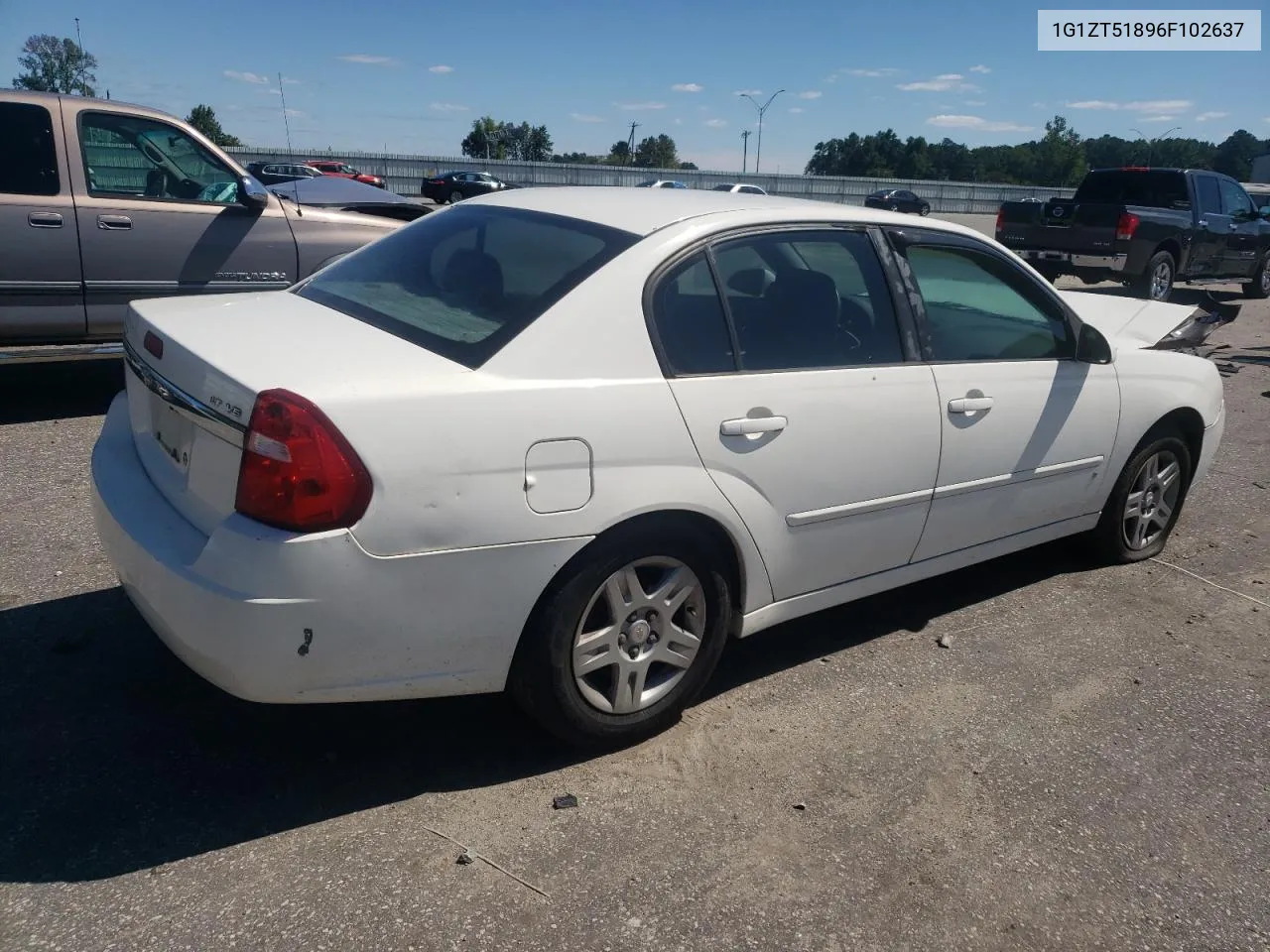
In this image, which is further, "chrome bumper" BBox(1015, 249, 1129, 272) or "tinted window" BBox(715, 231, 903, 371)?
"chrome bumper" BBox(1015, 249, 1129, 272)

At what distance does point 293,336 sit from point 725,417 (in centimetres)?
125

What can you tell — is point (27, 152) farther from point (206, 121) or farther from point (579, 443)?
point (206, 121)

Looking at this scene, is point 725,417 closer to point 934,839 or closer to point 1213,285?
point 934,839

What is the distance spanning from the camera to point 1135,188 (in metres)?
14.9

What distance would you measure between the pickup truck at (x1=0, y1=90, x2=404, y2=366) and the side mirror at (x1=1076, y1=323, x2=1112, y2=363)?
4.43m

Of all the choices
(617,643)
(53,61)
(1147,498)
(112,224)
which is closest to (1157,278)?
(1147,498)

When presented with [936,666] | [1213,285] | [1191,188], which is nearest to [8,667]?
[936,666]

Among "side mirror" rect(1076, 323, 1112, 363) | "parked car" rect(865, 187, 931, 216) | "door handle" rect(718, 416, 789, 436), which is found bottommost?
"parked car" rect(865, 187, 931, 216)

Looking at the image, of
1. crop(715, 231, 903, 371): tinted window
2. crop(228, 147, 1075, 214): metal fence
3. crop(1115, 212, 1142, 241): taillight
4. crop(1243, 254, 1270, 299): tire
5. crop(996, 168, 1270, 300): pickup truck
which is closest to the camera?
crop(715, 231, 903, 371): tinted window

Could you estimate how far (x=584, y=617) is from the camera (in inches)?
111

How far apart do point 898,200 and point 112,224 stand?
4816cm

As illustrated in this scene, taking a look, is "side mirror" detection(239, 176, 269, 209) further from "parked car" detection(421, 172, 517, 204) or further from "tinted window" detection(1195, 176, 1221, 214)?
"parked car" detection(421, 172, 517, 204)

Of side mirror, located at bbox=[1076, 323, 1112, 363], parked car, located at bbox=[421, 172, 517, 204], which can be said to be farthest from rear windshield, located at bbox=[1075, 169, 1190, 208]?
Result: parked car, located at bbox=[421, 172, 517, 204]

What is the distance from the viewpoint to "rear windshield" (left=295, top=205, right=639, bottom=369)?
9.42ft
